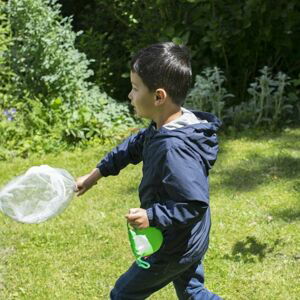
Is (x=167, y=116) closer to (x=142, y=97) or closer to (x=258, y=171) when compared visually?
(x=142, y=97)

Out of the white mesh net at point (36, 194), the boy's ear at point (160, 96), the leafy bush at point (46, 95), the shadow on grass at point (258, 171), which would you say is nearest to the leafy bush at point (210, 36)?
the leafy bush at point (46, 95)

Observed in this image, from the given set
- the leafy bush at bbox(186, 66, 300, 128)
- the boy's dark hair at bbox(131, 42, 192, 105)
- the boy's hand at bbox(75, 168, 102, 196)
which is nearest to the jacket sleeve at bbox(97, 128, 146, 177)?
the boy's hand at bbox(75, 168, 102, 196)

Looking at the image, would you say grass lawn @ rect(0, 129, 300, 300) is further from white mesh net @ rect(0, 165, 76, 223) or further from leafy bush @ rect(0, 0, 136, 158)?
white mesh net @ rect(0, 165, 76, 223)

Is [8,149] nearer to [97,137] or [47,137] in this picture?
[47,137]

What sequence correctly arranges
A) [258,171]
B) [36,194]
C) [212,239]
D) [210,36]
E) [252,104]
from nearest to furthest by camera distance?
[36,194]
[212,239]
[258,171]
[252,104]
[210,36]

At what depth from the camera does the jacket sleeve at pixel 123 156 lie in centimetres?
268

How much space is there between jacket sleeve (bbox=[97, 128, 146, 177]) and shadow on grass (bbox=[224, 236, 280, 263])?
1266 millimetres

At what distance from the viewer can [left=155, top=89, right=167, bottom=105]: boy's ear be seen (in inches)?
91.0

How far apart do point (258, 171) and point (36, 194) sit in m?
2.72

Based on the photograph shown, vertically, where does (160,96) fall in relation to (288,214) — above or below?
above

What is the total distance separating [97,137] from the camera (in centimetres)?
586

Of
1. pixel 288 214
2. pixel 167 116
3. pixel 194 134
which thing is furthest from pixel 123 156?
pixel 288 214

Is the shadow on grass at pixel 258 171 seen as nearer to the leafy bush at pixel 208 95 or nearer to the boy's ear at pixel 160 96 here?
the leafy bush at pixel 208 95

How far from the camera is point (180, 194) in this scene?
7.02ft
